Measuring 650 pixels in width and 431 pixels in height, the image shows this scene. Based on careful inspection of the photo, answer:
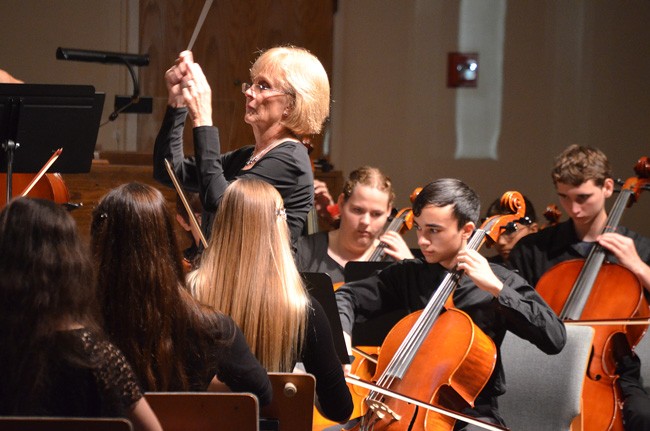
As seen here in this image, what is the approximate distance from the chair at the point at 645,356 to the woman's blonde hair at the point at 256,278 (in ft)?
5.35

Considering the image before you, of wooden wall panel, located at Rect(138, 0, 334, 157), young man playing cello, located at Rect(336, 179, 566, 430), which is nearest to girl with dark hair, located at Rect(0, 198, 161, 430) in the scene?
young man playing cello, located at Rect(336, 179, 566, 430)

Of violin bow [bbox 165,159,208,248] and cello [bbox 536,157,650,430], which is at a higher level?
violin bow [bbox 165,159,208,248]

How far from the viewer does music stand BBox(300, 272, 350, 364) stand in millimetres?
2254

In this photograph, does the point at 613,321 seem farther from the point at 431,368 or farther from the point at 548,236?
the point at 431,368

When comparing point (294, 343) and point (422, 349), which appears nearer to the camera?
point (294, 343)

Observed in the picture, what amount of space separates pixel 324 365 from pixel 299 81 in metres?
0.75

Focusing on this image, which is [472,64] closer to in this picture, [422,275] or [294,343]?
[422,275]

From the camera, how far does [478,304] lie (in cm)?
269

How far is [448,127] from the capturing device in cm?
511

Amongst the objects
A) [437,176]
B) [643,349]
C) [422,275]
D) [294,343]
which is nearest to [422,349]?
[422,275]

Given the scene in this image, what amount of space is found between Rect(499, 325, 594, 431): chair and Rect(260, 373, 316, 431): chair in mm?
1194

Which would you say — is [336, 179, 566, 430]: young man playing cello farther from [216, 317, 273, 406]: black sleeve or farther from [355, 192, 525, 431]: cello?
[216, 317, 273, 406]: black sleeve

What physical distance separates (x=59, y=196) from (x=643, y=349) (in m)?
1.91

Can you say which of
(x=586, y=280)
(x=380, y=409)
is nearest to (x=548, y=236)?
(x=586, y=280)
